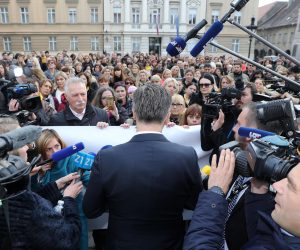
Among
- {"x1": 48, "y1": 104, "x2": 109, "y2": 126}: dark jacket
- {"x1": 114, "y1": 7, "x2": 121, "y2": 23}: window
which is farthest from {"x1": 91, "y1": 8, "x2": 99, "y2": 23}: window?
{"x1": 48, "y1": 104, "x2": 109, "y2": 126}: dark jacket

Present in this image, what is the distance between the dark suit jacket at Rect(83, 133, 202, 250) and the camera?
1712 mm

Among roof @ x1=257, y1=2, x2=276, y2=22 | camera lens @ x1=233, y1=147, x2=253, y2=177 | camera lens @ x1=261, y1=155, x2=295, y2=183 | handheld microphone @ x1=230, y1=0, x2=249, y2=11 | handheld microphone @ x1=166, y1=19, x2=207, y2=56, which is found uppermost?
roof @ x1=257, y1=2, x2=276, y2=22

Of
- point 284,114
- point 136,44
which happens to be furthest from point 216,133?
point 136,44

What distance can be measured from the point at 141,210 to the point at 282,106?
0.98 meters

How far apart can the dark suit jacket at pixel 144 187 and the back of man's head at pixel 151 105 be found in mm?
106

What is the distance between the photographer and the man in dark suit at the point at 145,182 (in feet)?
5.62

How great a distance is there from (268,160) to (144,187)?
756 mm

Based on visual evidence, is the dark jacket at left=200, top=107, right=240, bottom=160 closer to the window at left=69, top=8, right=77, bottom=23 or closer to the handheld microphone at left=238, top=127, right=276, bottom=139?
the handheld microphone at left=238, top=127, right=276, bottom=139

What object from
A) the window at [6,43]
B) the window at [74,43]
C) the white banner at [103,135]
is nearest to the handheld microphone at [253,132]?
the white banner at [103,135]

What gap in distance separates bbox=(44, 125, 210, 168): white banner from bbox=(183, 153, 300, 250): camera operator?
1.68 meters

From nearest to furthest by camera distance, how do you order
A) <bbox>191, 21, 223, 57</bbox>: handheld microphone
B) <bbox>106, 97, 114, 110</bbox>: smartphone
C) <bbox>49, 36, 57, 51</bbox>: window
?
<bbox>191, 21, 223, 57</bbox>: handheld microphone
<bbox>106, 97, 114, 110</bbox>: smartphone
<bbox>49, 36, 57, 51</bbox>: window

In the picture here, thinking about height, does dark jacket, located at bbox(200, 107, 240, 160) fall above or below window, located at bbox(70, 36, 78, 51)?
below

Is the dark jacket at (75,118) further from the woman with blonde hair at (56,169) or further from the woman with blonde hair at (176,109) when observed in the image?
the woman with blonde hair at (176,109)

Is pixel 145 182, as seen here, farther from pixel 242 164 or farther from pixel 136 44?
pixel 136 44
